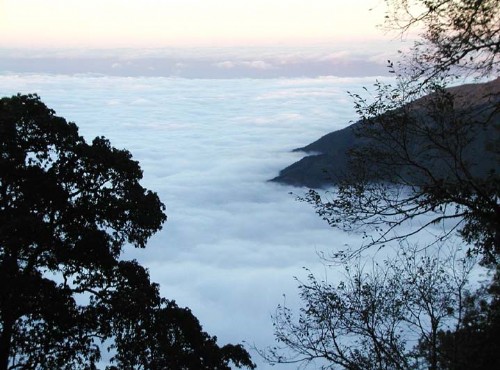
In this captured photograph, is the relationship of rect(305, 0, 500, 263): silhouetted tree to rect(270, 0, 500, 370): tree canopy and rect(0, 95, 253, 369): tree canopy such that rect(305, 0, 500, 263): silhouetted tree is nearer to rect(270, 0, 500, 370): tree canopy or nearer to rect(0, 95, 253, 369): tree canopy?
rect(270, 0, 500, 370): tree canopy

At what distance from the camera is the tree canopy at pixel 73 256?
986cm

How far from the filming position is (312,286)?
9.36m

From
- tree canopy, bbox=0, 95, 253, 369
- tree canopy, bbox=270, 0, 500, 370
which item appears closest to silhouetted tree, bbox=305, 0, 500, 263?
tree canopy, bbox=270, 0, 500, 370

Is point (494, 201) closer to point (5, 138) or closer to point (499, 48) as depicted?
point (499, 48)

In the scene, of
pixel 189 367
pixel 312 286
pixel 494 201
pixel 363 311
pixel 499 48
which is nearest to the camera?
pixel 499 48

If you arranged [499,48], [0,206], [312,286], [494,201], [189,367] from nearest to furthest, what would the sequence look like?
1. [499,48]
2. [494,201]
3. [312,286]
4. [0,206]
5. [189,367]

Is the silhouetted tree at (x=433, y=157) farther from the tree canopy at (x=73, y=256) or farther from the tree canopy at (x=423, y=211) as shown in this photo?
the tree canopy at (x=73, y=256)

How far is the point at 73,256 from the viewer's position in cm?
1039

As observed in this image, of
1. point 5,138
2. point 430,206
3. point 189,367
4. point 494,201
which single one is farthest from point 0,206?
point 494,201

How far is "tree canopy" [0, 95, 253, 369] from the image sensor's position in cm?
986

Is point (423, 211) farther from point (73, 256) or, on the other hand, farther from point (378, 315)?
point (73, 256)

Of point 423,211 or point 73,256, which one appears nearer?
point 423,211

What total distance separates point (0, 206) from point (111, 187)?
227 cm

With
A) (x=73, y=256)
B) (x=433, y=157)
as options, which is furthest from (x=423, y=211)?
(x=73, y=256)
